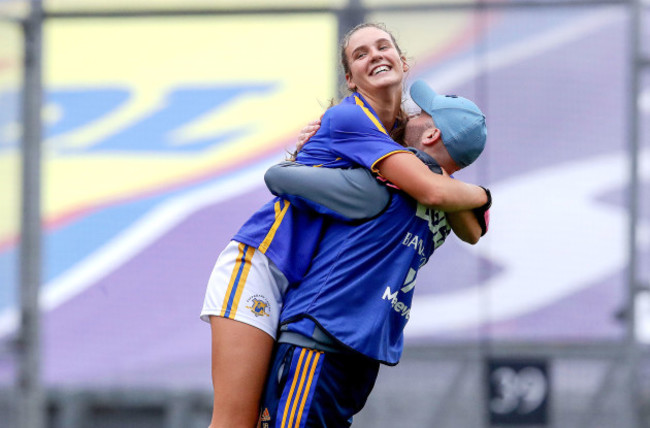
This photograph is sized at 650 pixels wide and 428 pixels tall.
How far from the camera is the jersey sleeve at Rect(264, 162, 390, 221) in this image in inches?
97.7

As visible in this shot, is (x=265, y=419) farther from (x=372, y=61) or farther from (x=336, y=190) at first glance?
(x=372, y=61)

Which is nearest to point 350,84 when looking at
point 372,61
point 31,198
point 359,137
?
point 372,61

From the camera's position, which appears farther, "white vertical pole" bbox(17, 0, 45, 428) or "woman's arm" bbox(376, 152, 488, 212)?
"white vertical pole" bbox(17, 0, 45, 428)

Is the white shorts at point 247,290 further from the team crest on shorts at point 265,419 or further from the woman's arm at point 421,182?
the woman's arm at point 421,182

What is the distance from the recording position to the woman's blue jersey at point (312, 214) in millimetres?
2527

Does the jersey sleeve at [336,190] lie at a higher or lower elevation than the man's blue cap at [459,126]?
lower

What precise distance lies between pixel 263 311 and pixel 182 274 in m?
2.91

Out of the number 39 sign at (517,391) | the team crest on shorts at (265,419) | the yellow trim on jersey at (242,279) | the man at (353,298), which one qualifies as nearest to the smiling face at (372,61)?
the man at (353,298)

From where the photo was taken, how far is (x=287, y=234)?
8.40 ft

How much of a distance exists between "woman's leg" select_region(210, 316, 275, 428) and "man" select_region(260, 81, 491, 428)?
0.04m

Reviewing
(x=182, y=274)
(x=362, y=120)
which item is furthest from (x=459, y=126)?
(x=182, y=274)

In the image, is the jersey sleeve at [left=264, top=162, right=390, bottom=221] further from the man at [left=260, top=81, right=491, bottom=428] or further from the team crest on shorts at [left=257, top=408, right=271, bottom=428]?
the team crest on shorts at [left=257, top=408, right=271, bottom=428]

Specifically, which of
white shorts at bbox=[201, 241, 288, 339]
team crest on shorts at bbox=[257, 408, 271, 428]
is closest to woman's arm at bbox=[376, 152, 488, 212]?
white shorts at bbox=[201, 241, 288, 339]

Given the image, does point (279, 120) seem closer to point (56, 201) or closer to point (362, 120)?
point (56, 201)
